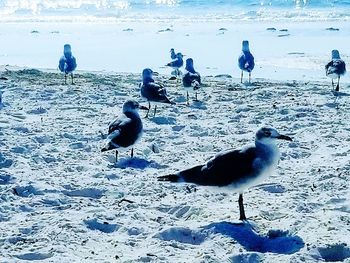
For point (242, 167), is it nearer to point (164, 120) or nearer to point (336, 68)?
point (164, 120)

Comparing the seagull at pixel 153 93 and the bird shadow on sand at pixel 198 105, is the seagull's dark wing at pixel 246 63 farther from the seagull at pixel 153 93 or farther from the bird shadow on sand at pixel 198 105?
the seagull at pixel 153 93

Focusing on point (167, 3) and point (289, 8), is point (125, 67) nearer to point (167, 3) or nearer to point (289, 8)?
point (289, 8)

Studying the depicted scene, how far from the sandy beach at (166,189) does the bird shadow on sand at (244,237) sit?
0.01 meters

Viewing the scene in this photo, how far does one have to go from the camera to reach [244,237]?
602 centimetres

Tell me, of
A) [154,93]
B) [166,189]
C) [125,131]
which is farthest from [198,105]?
[166,189]

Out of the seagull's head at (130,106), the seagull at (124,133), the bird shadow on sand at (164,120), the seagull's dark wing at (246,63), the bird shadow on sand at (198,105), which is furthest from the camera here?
the seagull's dark wing at (246,63)

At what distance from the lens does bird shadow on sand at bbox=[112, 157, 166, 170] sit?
9023 millimetres

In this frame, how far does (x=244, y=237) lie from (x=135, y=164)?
343cm

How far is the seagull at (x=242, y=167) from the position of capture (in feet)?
20.7

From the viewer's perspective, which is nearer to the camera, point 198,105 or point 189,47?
point 198,105

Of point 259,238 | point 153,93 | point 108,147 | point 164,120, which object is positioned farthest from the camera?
point 153,93

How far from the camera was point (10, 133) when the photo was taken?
10.5m

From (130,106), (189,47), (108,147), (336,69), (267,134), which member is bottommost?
(189,47)

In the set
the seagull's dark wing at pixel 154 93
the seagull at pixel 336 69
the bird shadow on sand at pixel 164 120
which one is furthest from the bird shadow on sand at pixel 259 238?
the seagull at pixel 336 69
